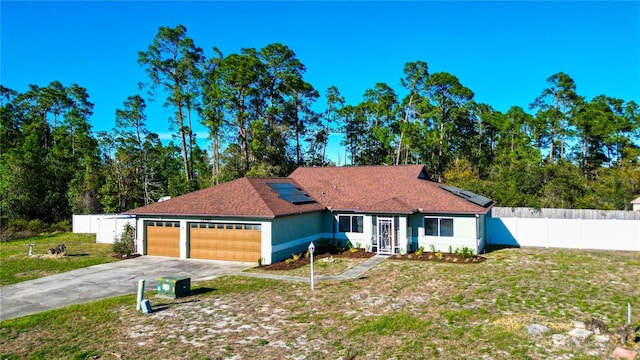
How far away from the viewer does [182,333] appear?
33.8 feet

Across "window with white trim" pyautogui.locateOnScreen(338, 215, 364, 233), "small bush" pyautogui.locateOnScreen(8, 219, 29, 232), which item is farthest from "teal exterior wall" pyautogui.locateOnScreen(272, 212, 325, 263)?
"small bush" pyautogui.locateOnScreen(8, 219, 29, 232)

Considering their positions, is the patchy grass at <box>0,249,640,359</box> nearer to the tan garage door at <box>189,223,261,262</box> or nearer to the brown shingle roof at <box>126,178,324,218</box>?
the tan garage door at <box>189,223,261,262</box>

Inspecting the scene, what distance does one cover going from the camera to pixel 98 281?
650 inches

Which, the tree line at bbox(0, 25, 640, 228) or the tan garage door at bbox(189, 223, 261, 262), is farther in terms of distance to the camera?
the tree line at bbox(0, 25, 640, 228)

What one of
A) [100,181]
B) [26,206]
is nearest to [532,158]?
[100,181]

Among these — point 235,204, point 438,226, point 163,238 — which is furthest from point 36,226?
Result: point 438,226

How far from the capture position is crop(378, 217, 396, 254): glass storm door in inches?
880

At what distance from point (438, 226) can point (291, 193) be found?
28.2ft

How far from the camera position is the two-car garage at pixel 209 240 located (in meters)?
20.5

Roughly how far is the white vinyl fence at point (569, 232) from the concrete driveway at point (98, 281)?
605 inches

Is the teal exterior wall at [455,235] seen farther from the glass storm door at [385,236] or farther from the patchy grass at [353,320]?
the patchy grass at [353,320]

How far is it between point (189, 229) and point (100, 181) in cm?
2408

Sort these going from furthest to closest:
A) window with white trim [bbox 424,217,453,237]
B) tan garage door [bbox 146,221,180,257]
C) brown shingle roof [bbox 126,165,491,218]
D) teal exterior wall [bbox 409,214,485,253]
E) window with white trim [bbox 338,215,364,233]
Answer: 1. window with white trim [bbox 338,215,364,233]
2. tan garage door [bbox 146,221,180,257]
3. window with white trim [bbox 424,217,453,237]
4. teal exterior wall [bbox 409,214,485,253]
5. brown shingle roof [bbox 126,165,491,218]

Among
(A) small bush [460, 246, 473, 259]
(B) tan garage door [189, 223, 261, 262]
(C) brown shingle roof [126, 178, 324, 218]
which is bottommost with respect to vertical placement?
→ (A) small bush [460, 246, 473, 259]
